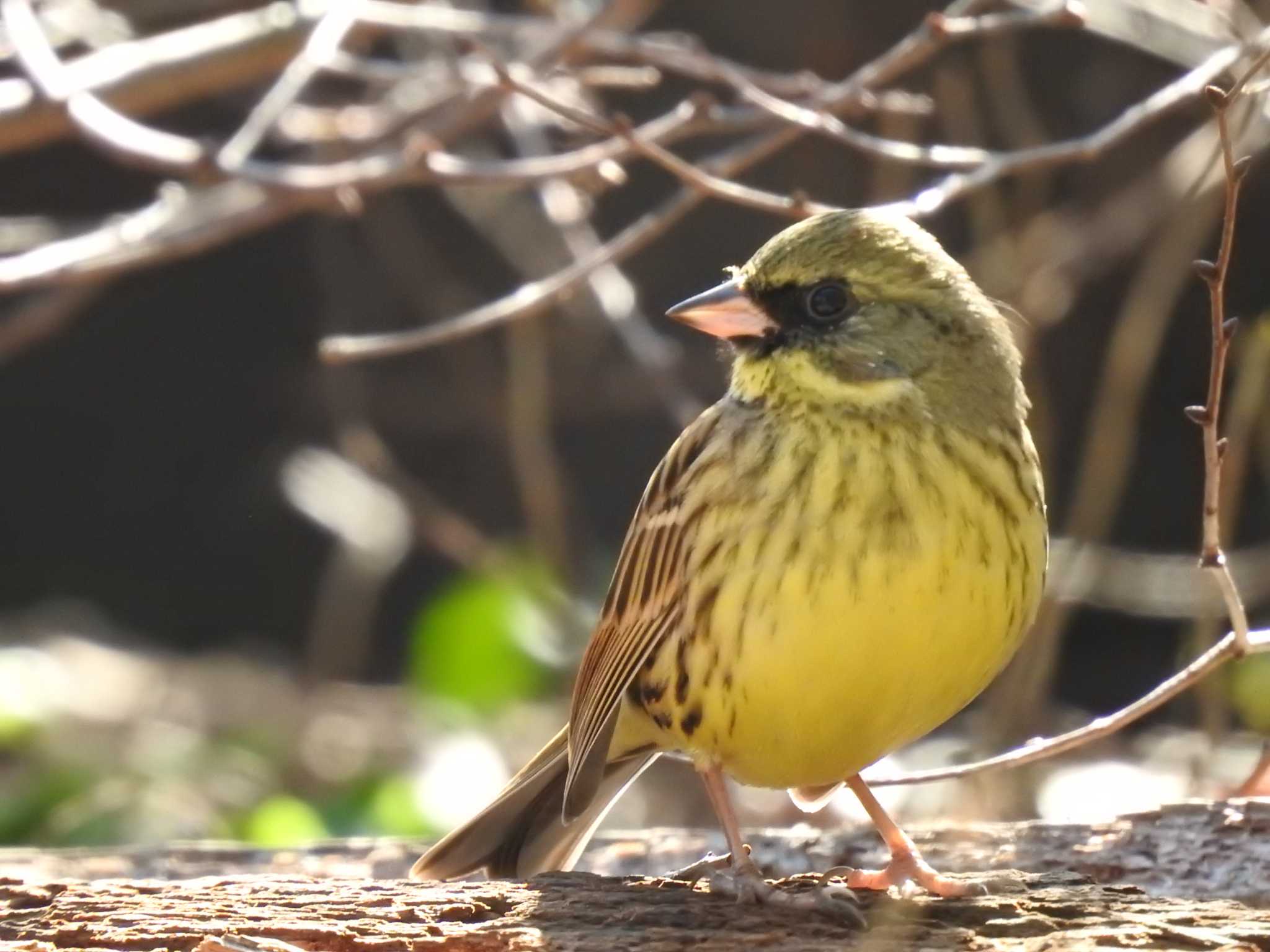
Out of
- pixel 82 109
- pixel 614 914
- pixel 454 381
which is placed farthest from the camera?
pixel 454 381

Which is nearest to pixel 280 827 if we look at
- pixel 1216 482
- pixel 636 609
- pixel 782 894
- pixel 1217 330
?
pixel 636 609

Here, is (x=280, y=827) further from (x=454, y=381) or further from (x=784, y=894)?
(x=454, y=381)

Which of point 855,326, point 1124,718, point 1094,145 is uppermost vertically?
point 1094,145

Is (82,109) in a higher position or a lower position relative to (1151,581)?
higher

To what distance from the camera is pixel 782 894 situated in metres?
3.36

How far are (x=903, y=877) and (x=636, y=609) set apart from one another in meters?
0.67

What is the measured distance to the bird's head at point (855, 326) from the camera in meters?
3.52

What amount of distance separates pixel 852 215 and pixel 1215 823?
4.42 feet

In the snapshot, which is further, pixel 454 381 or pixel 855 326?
pixel 454 381

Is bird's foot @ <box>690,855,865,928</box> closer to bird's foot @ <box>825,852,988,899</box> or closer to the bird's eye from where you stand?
bird's foot @ <box>825,852,988,899</box>

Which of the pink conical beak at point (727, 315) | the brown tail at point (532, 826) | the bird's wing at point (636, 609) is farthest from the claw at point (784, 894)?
the pink conical beak at point (727, 315)

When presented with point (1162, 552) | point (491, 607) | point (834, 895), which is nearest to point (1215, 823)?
point (834, 895)

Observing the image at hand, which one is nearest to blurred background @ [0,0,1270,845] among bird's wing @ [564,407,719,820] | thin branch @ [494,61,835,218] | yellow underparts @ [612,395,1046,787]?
thin branch @ [494,61,835,218]

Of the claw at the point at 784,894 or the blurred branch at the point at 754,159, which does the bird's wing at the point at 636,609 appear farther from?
the blurred branch at the point at 754,159
